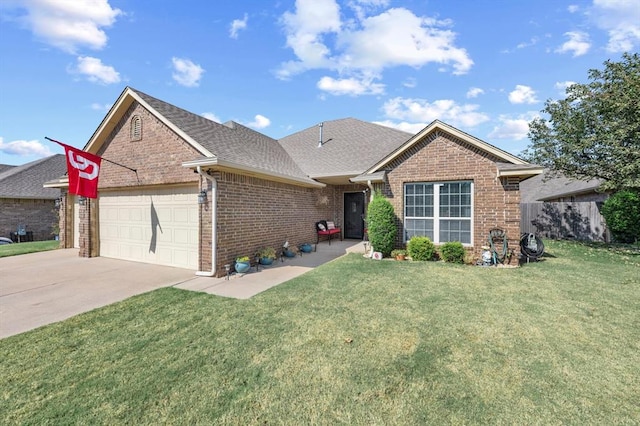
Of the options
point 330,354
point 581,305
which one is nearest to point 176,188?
point 330,354

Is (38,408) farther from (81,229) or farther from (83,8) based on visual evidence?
(81,229)

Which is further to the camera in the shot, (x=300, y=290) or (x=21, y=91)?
(x=21, y=91)

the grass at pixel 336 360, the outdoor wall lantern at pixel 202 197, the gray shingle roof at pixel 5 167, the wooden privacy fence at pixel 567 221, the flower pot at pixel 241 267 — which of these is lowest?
the grass at pixel 336 360

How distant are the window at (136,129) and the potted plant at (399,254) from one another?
9032 millimetres

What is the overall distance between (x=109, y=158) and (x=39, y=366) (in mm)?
8506

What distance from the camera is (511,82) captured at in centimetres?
1144

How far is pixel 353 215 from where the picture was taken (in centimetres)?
1436

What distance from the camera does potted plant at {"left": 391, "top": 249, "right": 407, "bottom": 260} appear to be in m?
8.95

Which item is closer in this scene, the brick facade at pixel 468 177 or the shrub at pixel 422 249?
the brick facade at pixel 468 177

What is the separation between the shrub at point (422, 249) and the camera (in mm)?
8664

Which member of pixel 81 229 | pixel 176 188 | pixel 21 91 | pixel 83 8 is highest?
pixel 83 8

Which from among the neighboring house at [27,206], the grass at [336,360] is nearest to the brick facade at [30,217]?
the neighboring house at [27,206]

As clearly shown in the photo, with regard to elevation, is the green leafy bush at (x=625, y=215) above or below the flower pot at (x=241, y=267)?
above

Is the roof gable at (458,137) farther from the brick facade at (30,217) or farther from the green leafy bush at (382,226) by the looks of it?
the brick facade at (30,217)
